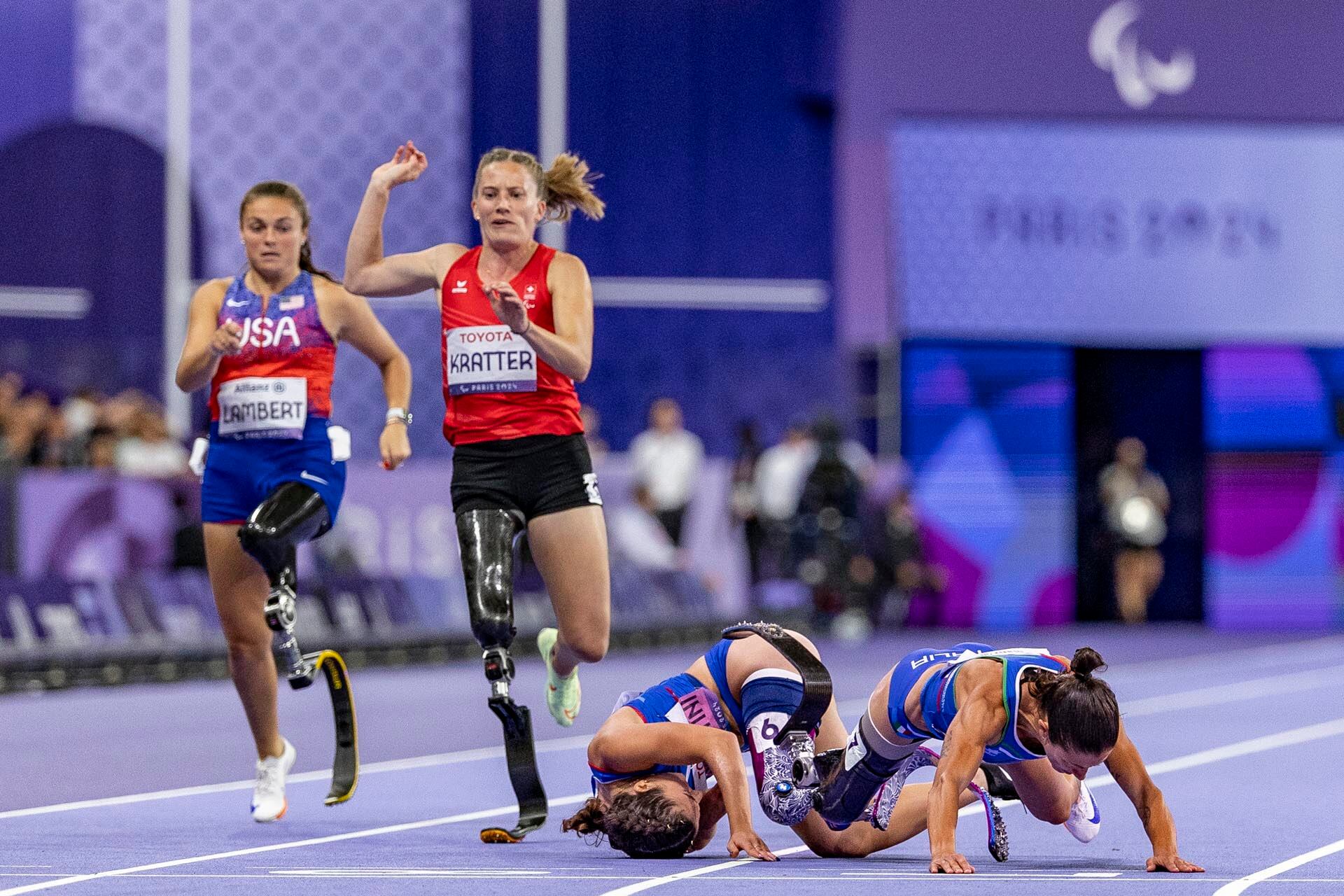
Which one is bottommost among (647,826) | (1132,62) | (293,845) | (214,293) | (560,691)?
(293,845)

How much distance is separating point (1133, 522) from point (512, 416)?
13788 millimetres

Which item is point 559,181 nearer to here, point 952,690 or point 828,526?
point 952,690

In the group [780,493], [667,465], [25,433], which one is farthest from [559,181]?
[780,493]

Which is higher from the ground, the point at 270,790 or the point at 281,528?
the point at 281,528

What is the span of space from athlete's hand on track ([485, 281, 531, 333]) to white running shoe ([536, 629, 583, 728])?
116 cm

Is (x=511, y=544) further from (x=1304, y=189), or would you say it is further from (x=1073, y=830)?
(x=1304, y=189)

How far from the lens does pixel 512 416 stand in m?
6.17

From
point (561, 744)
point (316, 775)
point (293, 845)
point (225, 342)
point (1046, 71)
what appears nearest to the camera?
point (293, 845)

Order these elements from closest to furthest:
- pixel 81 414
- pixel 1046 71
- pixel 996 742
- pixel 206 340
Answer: pixel 996 742, pixel 206 340, pixel 81 414, pixel 1046 71

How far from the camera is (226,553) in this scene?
21.4ft

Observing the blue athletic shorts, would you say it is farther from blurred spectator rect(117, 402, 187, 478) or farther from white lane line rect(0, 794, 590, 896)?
blurred spectator rect(117, 402, 187, 478)

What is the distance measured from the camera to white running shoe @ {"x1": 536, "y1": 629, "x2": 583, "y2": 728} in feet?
21.8

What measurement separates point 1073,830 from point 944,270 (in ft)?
41.3

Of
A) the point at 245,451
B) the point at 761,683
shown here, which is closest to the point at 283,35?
the point at 245,451
